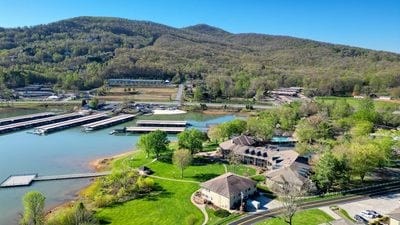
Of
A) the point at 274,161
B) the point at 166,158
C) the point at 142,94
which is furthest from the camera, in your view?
the point at 142,94

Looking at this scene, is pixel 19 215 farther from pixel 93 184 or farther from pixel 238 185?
pixel 238 185

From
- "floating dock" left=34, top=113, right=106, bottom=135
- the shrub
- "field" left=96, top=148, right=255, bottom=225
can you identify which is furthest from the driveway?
"floating dock" left=34, top=113, right=106, bottom=135

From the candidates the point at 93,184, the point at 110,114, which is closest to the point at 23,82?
the point at 110,114

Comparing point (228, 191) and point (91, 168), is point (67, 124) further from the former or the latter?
point (228, 191)

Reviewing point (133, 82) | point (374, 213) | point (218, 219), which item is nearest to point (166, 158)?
point (218, 219)

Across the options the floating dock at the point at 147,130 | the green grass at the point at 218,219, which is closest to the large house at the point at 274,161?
the green grass at the point at 218,219

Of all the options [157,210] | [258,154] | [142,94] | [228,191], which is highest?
[142,94]

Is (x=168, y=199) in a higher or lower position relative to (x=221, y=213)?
lower
